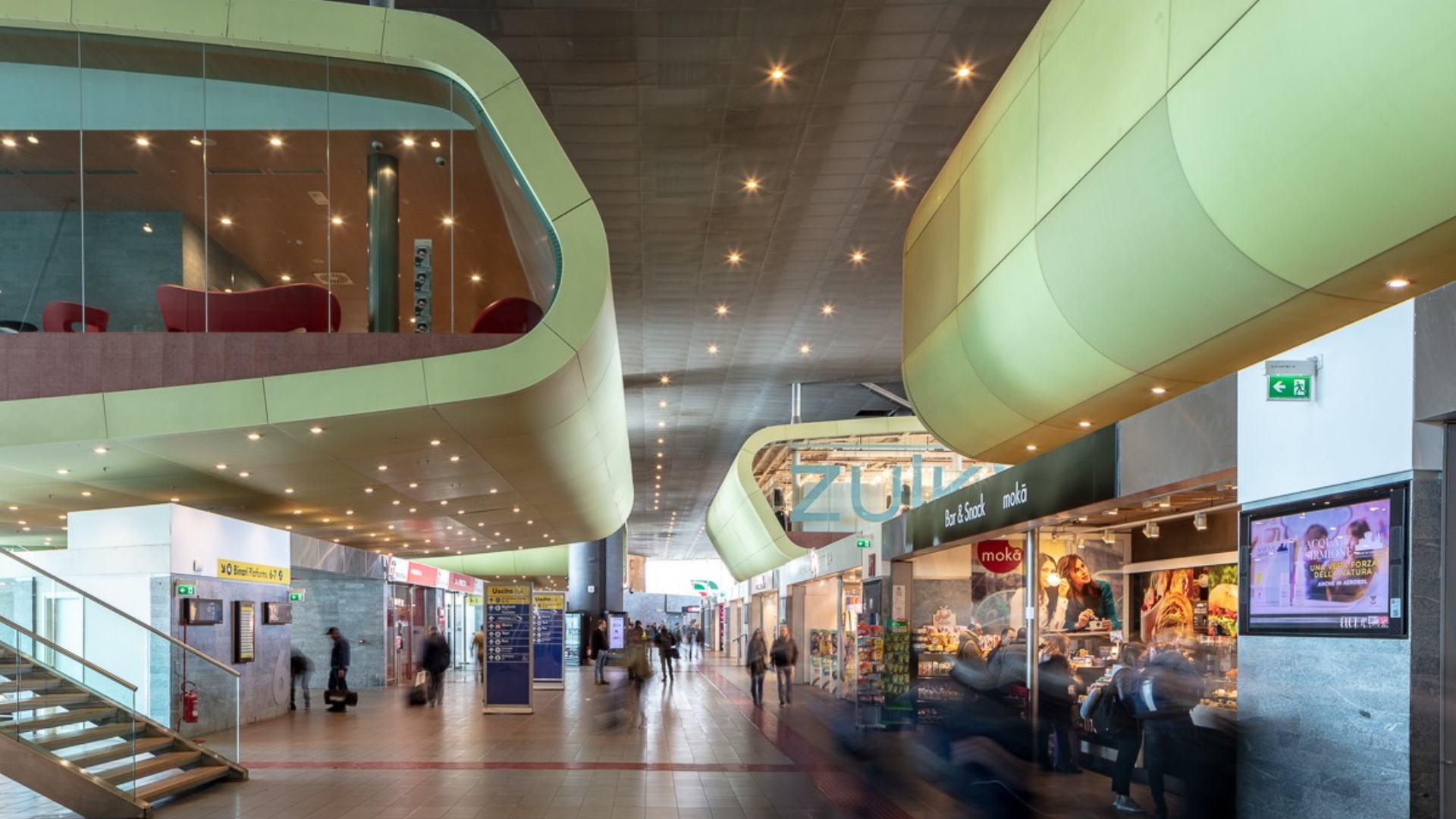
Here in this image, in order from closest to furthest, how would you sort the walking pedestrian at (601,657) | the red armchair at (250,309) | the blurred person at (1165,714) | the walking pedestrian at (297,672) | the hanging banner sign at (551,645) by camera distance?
1. the blurred person at (1165,714)
2. the red armchair at (250,309)
3. the walking pedestrian at (297,672)
4. the hanging banner sign at (551,645)
5. the walking pedestrian at (601,657)

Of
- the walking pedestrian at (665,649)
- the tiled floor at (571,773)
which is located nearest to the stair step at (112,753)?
the tiled floor at (571,773)

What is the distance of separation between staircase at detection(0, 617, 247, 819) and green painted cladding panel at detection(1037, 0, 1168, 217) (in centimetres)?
912

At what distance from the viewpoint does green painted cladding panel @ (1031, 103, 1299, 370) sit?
795 centimetres

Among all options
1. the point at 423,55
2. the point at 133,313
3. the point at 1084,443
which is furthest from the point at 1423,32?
the point at 133,313

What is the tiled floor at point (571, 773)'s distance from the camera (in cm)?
1043

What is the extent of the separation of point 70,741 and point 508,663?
11.2 meters

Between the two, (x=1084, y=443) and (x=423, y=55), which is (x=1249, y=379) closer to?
(x=1084, y=443)

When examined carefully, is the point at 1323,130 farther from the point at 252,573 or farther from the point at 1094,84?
the point at 252,573

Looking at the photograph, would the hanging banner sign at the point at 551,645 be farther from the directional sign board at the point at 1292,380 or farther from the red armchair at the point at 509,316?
the directional sign board at the point at 1292,380

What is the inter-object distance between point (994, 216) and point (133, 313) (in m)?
9.00

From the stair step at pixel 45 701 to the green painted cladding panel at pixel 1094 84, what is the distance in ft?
30.2

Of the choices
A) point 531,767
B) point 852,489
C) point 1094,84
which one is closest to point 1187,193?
point 1094,84

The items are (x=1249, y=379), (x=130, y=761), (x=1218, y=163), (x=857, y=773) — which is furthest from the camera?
(x=857, y=773)

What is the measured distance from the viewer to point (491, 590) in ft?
72.8
